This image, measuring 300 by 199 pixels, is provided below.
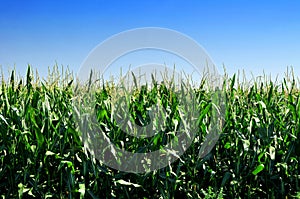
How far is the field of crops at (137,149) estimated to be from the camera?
3967mm

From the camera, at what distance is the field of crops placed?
156 inches

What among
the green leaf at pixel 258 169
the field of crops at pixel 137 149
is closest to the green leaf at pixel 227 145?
the field of crops at pixel 137 149

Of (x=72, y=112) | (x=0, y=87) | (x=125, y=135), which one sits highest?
(x=0, y=87)

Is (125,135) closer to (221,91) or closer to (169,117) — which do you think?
(169,117)

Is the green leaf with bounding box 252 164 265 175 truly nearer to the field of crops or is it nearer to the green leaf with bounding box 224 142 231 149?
the field of crops

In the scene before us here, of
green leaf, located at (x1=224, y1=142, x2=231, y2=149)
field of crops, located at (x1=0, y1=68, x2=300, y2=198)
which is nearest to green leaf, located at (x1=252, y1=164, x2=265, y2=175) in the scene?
field of crops, located at (x1=0, y1=68, x2=300, y2=198)

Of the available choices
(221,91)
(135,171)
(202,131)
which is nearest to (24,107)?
(135,171)

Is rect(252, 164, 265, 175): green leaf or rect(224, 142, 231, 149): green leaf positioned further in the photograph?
rect(224, 142, 231, 149): green leaf

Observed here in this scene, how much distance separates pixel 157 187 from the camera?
13.4 feet

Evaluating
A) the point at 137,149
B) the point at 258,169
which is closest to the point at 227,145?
the point at 258,169

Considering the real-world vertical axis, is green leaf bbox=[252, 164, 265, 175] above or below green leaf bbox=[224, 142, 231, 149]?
below

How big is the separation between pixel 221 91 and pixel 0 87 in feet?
9.49

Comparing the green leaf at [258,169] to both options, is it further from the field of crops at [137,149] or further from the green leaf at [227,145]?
the green leaf at [227,145]

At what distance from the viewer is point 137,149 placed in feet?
13.2
